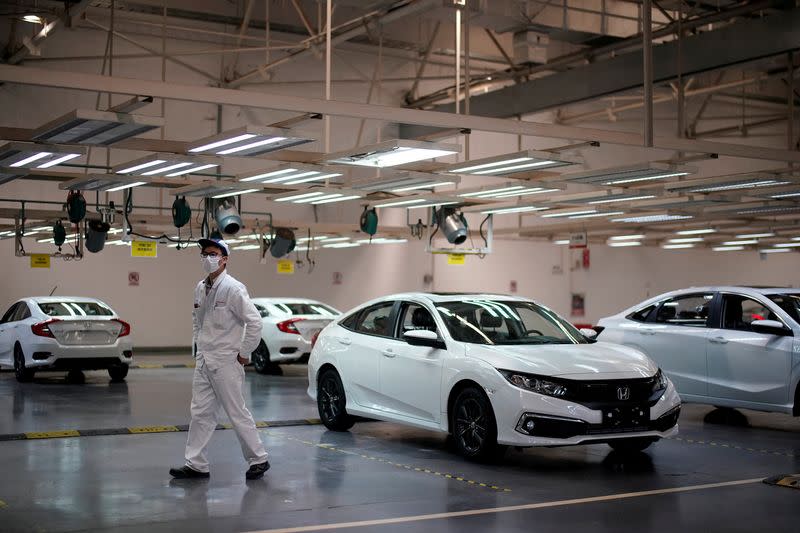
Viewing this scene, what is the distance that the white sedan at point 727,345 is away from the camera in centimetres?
1060

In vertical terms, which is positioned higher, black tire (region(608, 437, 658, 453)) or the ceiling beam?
the ceiling beam

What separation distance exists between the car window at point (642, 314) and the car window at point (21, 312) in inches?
362

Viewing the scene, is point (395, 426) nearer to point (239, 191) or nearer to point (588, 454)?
point (588, 454)

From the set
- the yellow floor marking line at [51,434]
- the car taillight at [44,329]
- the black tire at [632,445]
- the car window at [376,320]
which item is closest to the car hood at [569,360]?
the black tire at [632,445]

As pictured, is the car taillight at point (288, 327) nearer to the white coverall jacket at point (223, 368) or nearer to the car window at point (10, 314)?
the car window at point (10, 314)

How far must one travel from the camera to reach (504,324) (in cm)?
941

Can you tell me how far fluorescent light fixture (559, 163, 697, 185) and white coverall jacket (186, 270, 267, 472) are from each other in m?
4.19

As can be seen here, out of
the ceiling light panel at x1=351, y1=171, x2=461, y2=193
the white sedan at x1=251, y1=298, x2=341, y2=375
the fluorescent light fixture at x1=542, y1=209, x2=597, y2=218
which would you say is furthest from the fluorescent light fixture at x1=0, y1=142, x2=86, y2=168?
the white sedan at x1=251, y1=298, x2=341, y2=375

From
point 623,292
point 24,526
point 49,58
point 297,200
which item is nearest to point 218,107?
point 49,58

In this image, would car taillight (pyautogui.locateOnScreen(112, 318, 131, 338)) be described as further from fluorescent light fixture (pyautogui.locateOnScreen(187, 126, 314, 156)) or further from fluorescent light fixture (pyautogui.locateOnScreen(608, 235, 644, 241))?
fluorescent light fixture (pyautogui.locateOnScreen(608, 235, 644, 241))

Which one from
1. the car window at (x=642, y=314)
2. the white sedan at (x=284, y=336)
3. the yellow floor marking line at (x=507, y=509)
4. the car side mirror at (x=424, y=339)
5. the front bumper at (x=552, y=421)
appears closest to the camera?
the yellow floor marking line at (x=507, y=509)

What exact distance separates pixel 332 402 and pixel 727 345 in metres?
4.33

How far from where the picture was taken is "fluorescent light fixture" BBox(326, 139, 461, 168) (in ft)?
28.8

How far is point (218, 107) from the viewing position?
21734 millimetres
